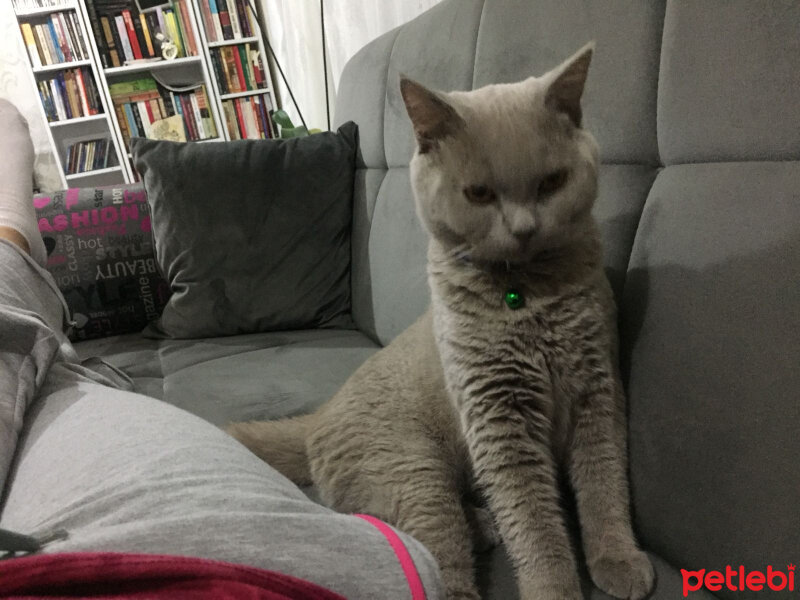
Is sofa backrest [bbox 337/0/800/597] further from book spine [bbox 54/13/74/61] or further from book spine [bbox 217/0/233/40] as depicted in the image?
book spine [bbox 54/13/74/61]

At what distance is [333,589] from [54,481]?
343 millimetres

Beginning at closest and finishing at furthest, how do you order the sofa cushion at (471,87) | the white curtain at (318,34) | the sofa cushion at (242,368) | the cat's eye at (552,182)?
the cat's eye at (552,182), the sofa cushion at (471,87), the sofa cushion at (242,368), the white curtain at (318,34)

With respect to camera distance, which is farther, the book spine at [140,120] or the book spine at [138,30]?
the book spine at [140,120]

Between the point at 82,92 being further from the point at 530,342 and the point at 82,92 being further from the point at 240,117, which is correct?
the point at 530,342

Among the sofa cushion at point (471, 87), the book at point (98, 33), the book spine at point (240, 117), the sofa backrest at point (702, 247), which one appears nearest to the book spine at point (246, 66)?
the book spine at point (240, 117)

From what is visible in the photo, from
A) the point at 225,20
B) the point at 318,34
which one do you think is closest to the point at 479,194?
the point at 318,34

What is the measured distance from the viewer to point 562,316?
75 centimetres

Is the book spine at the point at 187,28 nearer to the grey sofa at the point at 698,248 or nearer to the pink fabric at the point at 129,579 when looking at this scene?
the grey sofa at the point at 698,248

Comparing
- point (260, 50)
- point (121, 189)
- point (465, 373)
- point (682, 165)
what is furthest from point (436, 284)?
point (260, 50)

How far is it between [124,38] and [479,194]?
3437 millimetres

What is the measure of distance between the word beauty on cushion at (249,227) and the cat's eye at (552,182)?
3.57 feet

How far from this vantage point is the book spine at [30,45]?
10.6 ft

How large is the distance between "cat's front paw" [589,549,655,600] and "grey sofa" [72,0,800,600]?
0.9 inches

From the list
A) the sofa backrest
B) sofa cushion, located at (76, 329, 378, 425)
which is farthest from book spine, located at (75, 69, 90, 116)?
the sofa backrest
